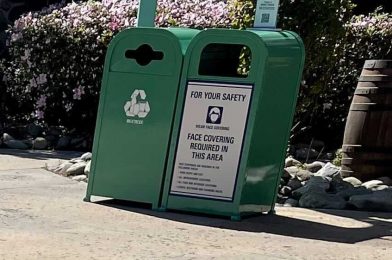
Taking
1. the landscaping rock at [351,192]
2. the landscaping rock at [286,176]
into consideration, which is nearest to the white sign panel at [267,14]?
the landscaping rock at [351,192]

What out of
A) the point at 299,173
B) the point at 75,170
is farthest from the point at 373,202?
the point at 75,170

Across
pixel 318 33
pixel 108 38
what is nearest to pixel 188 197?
pixel 318 33

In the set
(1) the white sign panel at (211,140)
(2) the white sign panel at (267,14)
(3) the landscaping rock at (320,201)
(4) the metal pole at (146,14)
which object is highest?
(2) the white sign panel at (267,14)

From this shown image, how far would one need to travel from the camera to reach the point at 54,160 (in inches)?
384

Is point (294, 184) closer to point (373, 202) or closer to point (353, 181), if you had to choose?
point (353, 181)

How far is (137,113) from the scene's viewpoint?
7059mm

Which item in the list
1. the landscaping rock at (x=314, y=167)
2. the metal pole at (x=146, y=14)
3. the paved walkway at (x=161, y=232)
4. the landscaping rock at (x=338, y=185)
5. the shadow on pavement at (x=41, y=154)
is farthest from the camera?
the shadow on pavement at (x=41, y=154)

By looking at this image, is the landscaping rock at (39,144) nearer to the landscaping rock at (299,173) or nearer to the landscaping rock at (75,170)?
the landscaping rock at (75,170)

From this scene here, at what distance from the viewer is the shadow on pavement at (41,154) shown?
1020 cm

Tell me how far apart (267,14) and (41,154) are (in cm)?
423

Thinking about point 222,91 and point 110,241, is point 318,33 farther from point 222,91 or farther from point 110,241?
point 110,241

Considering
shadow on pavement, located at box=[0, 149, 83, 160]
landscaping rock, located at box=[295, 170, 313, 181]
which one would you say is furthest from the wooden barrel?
shadow on pavement, located at box=[0, 149, 83, 160]

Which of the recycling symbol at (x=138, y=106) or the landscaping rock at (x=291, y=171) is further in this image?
the landscaping rock at (x=291, y=171)

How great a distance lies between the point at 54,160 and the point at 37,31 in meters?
2.48
